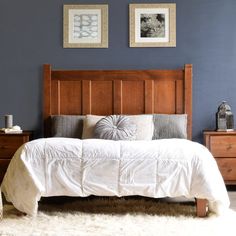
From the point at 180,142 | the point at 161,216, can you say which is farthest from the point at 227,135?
the point at 161,216

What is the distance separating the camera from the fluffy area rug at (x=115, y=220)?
2.86 meters

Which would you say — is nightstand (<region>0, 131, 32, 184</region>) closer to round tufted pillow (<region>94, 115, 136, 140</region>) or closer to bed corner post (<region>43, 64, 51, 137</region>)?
bed corner post (<region>43, 64, 51, 137</region>)

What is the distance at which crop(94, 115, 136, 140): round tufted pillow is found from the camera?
3873 mm

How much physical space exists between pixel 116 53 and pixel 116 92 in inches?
17.7

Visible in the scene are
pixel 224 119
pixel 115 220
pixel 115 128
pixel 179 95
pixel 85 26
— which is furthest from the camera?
pixel 85 26

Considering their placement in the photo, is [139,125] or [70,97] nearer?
[139,125]

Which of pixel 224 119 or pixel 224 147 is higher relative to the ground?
pixel 224 119

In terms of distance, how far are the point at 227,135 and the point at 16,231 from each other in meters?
2.34

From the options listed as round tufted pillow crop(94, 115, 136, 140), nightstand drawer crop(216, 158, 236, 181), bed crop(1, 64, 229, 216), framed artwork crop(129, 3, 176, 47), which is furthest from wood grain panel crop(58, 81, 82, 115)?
nightstand drawer crop(216, 158, 236, 181)

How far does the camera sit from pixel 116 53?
185 inches

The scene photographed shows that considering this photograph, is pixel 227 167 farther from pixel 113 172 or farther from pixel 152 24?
pixel 152 24

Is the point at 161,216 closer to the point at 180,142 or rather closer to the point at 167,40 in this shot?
the point at 180,142

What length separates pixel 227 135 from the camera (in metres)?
4.27

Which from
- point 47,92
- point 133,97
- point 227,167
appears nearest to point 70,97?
point 47,92
